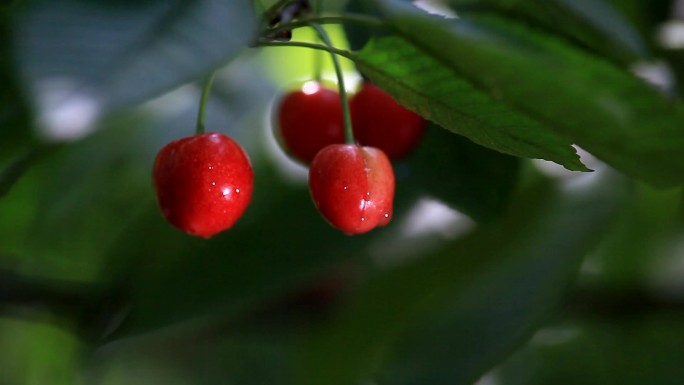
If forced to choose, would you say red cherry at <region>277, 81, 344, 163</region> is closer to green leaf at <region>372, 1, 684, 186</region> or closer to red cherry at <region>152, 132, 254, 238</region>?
red cherry at <region>152, 132, 254, 238</region>

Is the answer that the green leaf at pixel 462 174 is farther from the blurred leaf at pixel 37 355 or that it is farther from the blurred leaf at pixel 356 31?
the blurred leaf at pixel 37 355

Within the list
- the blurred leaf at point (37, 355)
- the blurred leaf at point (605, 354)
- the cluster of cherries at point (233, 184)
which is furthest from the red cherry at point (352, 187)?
the blurred leaf at point (37, 355)

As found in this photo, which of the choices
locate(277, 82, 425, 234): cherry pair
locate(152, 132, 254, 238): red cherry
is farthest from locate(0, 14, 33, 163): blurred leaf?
locate(277, 82, 425, 234): cherry pair

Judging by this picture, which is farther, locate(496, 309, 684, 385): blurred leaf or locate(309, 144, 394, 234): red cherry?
locate(496, 309, 684, 385): blurred leaf

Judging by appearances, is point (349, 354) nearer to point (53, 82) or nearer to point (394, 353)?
point (394, 353)

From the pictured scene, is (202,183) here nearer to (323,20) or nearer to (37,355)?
(323,20)

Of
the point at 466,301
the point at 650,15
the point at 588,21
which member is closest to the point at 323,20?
the point at 588,21

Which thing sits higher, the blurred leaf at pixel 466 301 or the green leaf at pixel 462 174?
the green leaf at pixel 462 174

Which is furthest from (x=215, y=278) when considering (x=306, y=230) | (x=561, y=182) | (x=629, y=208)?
(x=629, y=208)
